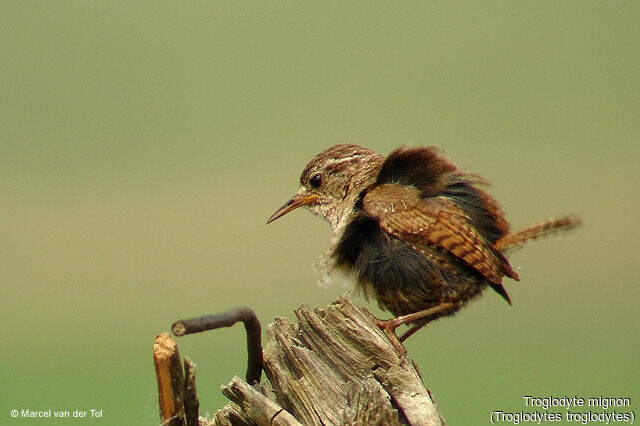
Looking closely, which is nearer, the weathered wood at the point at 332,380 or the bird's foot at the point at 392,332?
the weathered wood at the point at 332,380

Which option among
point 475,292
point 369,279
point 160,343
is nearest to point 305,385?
point 160,343

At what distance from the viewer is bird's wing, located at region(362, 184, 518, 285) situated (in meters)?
3.08

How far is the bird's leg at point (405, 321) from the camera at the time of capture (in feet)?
8.79

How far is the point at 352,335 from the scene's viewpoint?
92.3 inches

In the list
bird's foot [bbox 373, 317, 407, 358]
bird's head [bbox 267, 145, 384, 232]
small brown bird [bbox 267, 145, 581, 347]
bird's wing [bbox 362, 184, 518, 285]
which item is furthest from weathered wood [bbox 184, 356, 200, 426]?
bird's head [bbox 267, 145, 384, 232]

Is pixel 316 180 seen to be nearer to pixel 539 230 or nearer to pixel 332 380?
pixel 539 230

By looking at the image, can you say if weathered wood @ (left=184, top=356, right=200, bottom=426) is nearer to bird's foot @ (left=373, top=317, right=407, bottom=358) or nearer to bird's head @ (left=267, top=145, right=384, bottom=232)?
bird's foot @ (left=373, top=317, right=407, bottom=358)

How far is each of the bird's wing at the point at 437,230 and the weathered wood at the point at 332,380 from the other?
2.36 feet

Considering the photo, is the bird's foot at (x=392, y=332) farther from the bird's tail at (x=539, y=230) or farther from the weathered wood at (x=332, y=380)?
the bird's tail at (x=539, y=230)

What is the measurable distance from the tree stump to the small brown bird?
0.63 m

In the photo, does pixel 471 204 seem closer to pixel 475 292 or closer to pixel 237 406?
pixel 475 292

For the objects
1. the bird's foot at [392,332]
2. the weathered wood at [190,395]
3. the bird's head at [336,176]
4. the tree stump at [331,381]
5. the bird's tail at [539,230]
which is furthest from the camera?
the bird's head at [336,176]

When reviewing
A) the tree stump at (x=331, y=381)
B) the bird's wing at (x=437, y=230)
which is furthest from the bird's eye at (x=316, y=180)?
the tree stump at (x=331, y=381)

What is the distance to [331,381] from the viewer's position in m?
2.27
